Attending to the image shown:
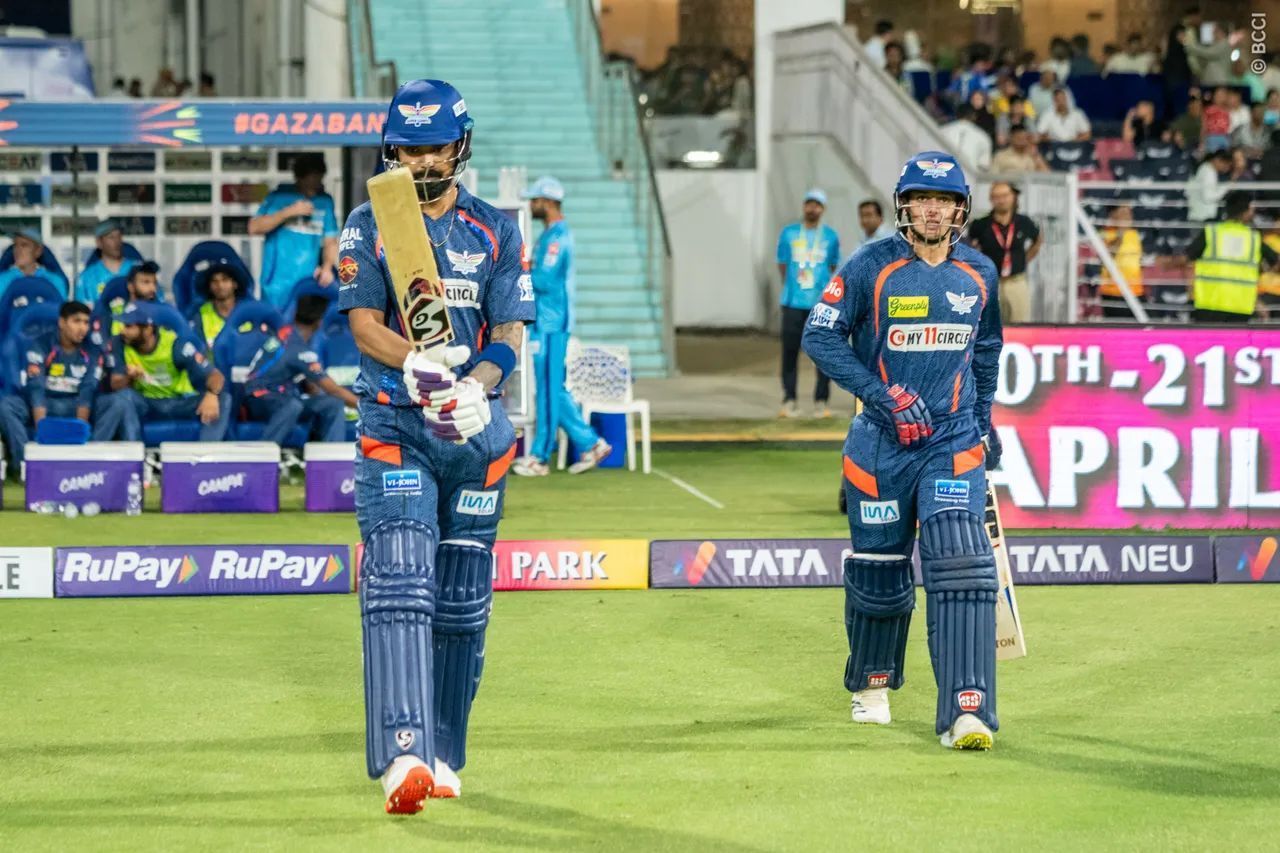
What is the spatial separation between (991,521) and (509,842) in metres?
2.97

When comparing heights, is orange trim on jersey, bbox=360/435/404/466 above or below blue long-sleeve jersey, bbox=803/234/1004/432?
below

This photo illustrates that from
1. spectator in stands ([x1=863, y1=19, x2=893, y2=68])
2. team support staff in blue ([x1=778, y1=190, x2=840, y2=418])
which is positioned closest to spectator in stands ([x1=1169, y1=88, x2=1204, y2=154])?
spectator in stands ([x1=863, y1=19, x2=893, y2=68])

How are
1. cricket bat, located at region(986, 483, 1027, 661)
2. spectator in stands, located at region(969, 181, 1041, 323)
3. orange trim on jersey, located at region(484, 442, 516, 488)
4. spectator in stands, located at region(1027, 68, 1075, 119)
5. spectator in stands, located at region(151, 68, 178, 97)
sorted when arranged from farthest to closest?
spectator in stands, located at region(151, 68, 178, 97) → spectator in stands, located at region(1027, 68, 1075, 119) → spectator in stands, located at region(969, 181, 1041, 323) → cricket bat, located at region(986, 483, 1027, 661) → orange trim on jersey, located at region(484, 442, 516, 488)

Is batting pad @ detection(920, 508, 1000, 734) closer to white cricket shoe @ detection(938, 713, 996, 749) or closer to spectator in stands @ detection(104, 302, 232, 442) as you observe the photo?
white cricket shoe @ detection(938, 713, 996, 749)

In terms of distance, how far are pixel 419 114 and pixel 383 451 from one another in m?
1.01

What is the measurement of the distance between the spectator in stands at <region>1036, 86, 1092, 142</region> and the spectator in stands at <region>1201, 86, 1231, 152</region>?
140cm

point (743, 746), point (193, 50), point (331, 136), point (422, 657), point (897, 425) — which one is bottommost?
point (743, 746)

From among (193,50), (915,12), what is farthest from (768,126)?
(193,50)

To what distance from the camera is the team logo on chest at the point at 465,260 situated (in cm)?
665

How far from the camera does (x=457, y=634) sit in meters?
6.81

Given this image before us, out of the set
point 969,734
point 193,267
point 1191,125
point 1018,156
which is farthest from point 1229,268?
point 969,734

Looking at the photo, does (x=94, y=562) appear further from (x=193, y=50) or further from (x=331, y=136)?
(x=193, y=50)

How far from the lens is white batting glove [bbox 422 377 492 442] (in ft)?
20.7

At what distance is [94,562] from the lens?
10.7 m
